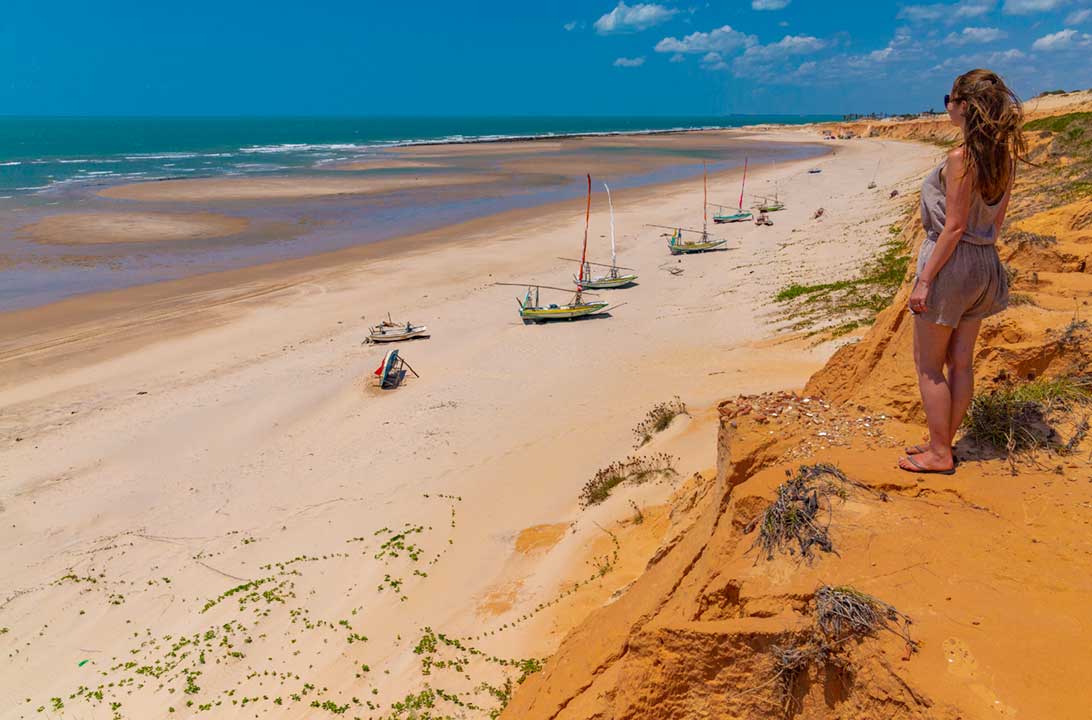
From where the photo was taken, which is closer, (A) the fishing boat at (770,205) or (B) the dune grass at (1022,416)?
(B) the dune grass at (1022,416)

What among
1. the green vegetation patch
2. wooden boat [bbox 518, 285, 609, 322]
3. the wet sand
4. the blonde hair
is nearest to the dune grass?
the blonde hair

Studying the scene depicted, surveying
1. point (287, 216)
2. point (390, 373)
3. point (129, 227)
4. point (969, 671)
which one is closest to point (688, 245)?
point (390, 373)

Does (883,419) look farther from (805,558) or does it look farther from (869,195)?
(869,195)

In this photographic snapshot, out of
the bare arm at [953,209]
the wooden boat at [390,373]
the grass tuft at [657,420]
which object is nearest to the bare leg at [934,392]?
the bare arm at [953,209]

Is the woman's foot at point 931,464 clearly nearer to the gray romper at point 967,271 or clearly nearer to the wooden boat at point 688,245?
the gray romper at point 967,271

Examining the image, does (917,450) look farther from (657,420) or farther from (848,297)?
(848,297)

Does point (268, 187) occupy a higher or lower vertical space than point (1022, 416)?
lower
